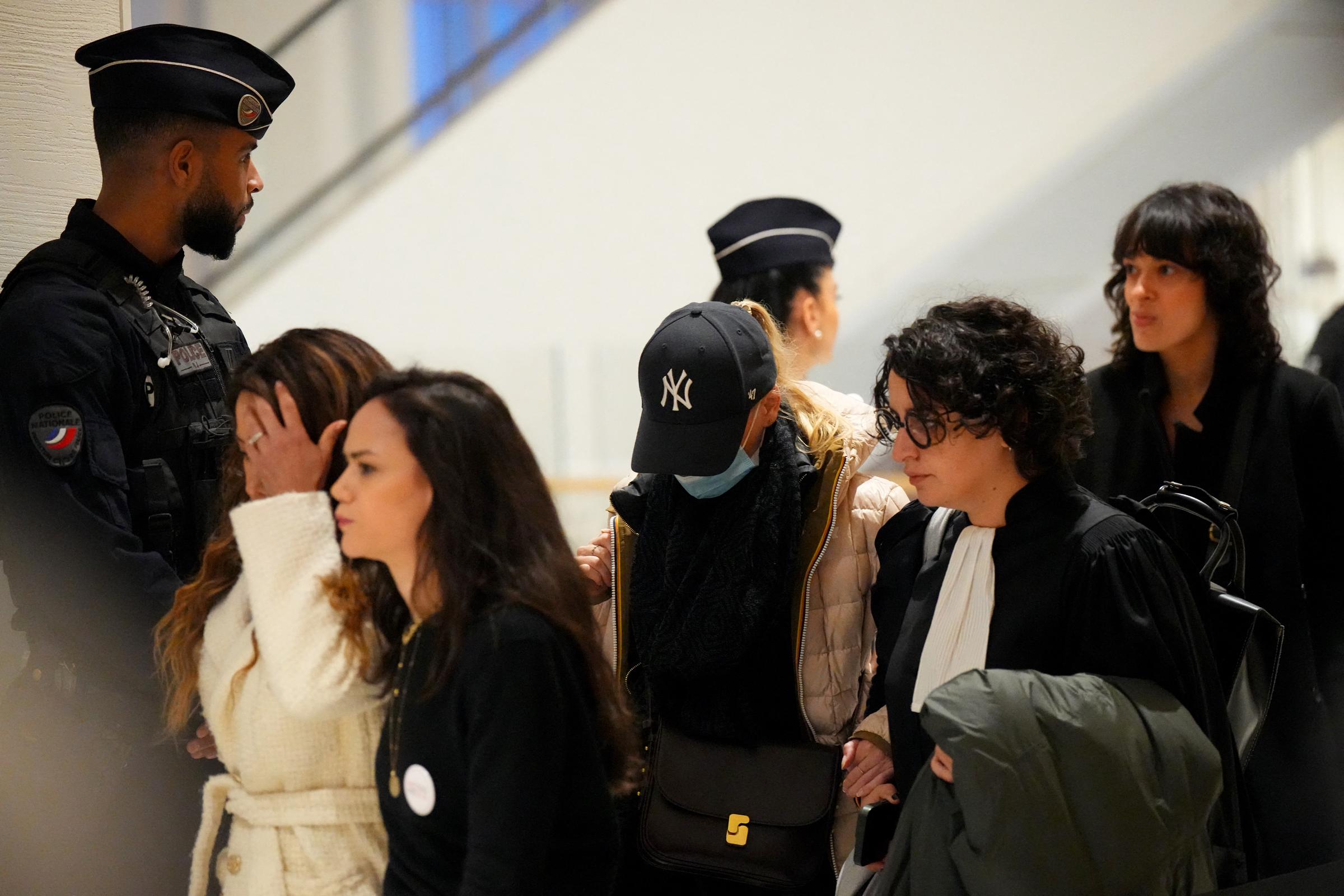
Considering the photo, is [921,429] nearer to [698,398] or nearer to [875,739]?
[698,398]

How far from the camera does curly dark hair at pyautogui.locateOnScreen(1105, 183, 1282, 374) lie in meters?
2.96

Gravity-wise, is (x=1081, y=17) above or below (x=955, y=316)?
above

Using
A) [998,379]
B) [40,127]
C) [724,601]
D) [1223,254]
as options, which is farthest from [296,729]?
[1223,254]

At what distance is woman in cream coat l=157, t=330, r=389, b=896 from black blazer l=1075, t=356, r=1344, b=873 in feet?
6.17

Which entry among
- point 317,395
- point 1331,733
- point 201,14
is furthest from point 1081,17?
point 317,395

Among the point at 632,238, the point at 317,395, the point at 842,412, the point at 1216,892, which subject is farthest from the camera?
the point at 632,238

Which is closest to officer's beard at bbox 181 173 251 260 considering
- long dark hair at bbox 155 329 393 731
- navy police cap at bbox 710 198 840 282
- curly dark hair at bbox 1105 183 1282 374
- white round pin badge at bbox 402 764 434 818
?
long dark hair at bbox 155 329 393 731

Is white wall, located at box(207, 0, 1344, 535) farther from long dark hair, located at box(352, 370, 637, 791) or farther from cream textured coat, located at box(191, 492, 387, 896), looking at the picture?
long dark hair, located at box(352, 370, 637, 791)

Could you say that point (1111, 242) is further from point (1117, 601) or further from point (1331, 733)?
point (1117, 601)

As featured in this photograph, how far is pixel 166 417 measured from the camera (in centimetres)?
208

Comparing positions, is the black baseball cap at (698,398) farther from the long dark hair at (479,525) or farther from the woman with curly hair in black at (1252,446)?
the woman with curly hair in black at (1252,446)

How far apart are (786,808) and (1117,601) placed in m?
0.65

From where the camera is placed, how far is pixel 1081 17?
4672mm

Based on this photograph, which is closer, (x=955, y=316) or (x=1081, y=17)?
(x=955, y=316)
